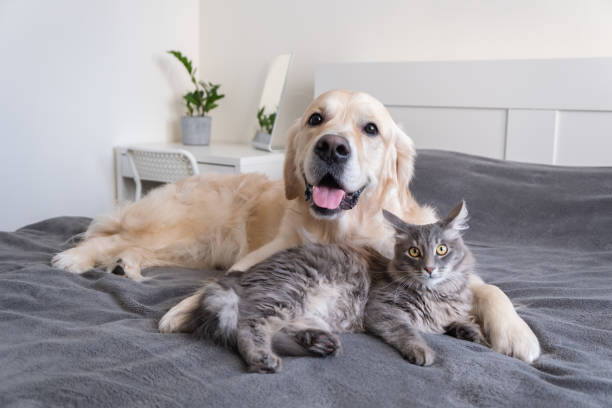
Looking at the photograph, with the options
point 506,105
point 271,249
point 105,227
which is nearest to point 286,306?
point 271,249

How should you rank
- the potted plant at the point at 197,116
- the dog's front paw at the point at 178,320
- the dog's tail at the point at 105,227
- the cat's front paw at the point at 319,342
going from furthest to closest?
1. the potted plant at the point at 197,116
2. the dog's tail at the point at 105,227
3. the dog's front paw at the point at 178,320
4. the cat's front paw at the point at 319,342

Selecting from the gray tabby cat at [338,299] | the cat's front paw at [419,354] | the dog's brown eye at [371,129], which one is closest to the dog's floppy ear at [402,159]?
the dog's brown eye at [371,129]

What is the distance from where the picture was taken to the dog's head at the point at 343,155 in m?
1.80

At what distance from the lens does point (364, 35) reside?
406 cm

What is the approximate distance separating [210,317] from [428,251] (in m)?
0.64

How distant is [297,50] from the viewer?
446 cm

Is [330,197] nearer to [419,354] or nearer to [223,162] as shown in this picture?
[419,354]

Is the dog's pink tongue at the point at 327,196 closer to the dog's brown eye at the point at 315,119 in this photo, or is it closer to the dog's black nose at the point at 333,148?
the dog's black nose at the point at 333,148

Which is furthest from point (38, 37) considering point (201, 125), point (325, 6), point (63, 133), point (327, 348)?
point (327, 348)

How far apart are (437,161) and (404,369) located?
188 cm

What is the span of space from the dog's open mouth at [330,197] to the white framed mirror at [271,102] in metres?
2.37

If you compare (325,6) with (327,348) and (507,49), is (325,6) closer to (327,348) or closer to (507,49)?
(507,49)

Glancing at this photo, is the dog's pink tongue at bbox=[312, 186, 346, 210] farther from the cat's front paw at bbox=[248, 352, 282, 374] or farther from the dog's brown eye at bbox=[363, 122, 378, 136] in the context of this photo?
the cat's front paw at bbox=[248, 352, 282, 374]

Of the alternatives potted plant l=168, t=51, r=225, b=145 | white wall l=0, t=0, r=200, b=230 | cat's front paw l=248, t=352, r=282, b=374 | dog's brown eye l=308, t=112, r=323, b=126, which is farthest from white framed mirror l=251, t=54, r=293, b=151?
cat's front paw l=248, t=352, r=282, b=374
